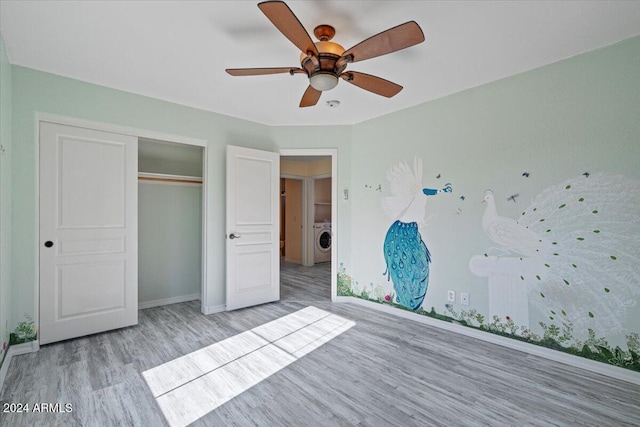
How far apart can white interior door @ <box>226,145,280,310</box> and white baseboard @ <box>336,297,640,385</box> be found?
1585 mm

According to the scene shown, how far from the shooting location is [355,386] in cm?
210

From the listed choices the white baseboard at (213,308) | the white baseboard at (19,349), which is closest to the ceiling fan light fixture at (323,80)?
the white baseboard at (213,308)

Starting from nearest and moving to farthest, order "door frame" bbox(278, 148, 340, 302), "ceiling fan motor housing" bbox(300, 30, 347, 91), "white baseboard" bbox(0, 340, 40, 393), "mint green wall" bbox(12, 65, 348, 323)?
"ceiling fan motor housing" bbox(300, 30, 347, 91) < "white baseboard" bbox(0, 340, 40, 393) < "mint green wall" bbox(12, 65, 348, 323) < "door frame" bbox(278, 148, 340, 302)

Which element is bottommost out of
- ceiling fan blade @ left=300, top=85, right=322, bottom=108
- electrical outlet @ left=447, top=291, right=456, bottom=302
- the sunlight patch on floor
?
the sunlight patch on floor

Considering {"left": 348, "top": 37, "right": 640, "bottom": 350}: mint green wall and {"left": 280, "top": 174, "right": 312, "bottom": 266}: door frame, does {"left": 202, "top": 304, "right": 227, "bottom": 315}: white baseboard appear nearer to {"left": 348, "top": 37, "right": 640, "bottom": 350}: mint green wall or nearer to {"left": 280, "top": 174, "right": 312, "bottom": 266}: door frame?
{"left": 348, "top": 37, "right": 640, "bottom": 350}: mint green wall

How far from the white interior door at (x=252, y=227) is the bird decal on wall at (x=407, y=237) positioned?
1.48 meters

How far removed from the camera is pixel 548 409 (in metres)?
1.87

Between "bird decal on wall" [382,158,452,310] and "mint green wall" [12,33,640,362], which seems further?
"bird decal on wall" [382,158,452,310]

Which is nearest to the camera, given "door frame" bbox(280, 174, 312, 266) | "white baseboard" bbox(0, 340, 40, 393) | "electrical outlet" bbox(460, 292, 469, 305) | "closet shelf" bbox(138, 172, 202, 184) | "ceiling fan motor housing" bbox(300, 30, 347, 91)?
"ceiling fan motor housing" bbox(300, 30, 347, 91)

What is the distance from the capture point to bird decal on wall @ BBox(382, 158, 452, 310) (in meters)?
3.39

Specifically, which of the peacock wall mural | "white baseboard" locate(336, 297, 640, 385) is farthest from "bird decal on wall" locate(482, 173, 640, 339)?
"white baseboard" locate(336, 297, 640, 385)

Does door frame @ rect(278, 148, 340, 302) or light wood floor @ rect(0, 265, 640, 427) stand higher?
A: door frame @ rect(278, 148, 340, 302)

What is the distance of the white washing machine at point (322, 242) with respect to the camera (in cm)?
708

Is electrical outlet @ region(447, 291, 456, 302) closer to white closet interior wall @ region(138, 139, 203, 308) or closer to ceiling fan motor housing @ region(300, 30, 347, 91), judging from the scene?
ceiling fan motor housing @ region(300, 30, 347, 91)
